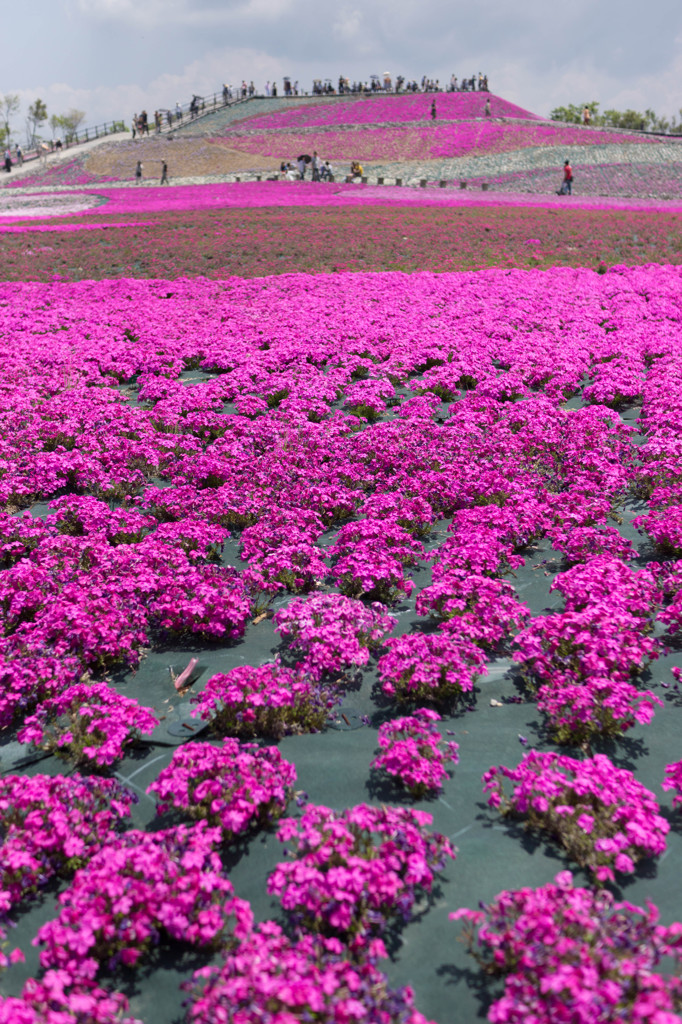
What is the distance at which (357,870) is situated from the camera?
4.27m

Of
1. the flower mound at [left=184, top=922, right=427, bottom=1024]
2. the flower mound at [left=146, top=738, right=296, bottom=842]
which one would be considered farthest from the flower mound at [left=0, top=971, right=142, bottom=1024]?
the flower mound at [left=146, top=738, right=296, bottom=842]

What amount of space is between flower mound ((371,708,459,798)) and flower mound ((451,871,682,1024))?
1.22 metres

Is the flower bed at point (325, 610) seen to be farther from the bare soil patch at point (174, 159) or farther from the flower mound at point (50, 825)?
the bare soil patch at point (174, 159)

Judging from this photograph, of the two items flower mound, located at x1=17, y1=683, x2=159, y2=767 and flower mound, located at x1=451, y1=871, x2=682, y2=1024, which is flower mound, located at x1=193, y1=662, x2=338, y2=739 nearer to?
flower mound, located at x1=17, y1=683, x2=159, y2=767

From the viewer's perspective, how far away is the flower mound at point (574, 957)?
3.36 m

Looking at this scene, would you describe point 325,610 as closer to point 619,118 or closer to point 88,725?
point 88,725

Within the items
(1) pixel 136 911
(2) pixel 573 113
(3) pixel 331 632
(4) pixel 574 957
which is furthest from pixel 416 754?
(2) pixel 573 113

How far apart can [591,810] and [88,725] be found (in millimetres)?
4242

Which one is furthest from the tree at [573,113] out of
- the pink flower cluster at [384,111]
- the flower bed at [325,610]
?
the flower bed at [325,610]

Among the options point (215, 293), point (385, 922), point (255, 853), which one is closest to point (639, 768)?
point (385, 922)

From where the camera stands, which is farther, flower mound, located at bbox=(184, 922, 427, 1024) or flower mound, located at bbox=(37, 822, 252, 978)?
flower mound, located at bbox=(37, 822, 252, 978)

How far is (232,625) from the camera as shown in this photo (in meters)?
7.72

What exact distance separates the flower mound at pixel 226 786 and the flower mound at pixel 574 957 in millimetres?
1667

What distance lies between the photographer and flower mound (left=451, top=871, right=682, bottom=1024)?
336 centimetres
